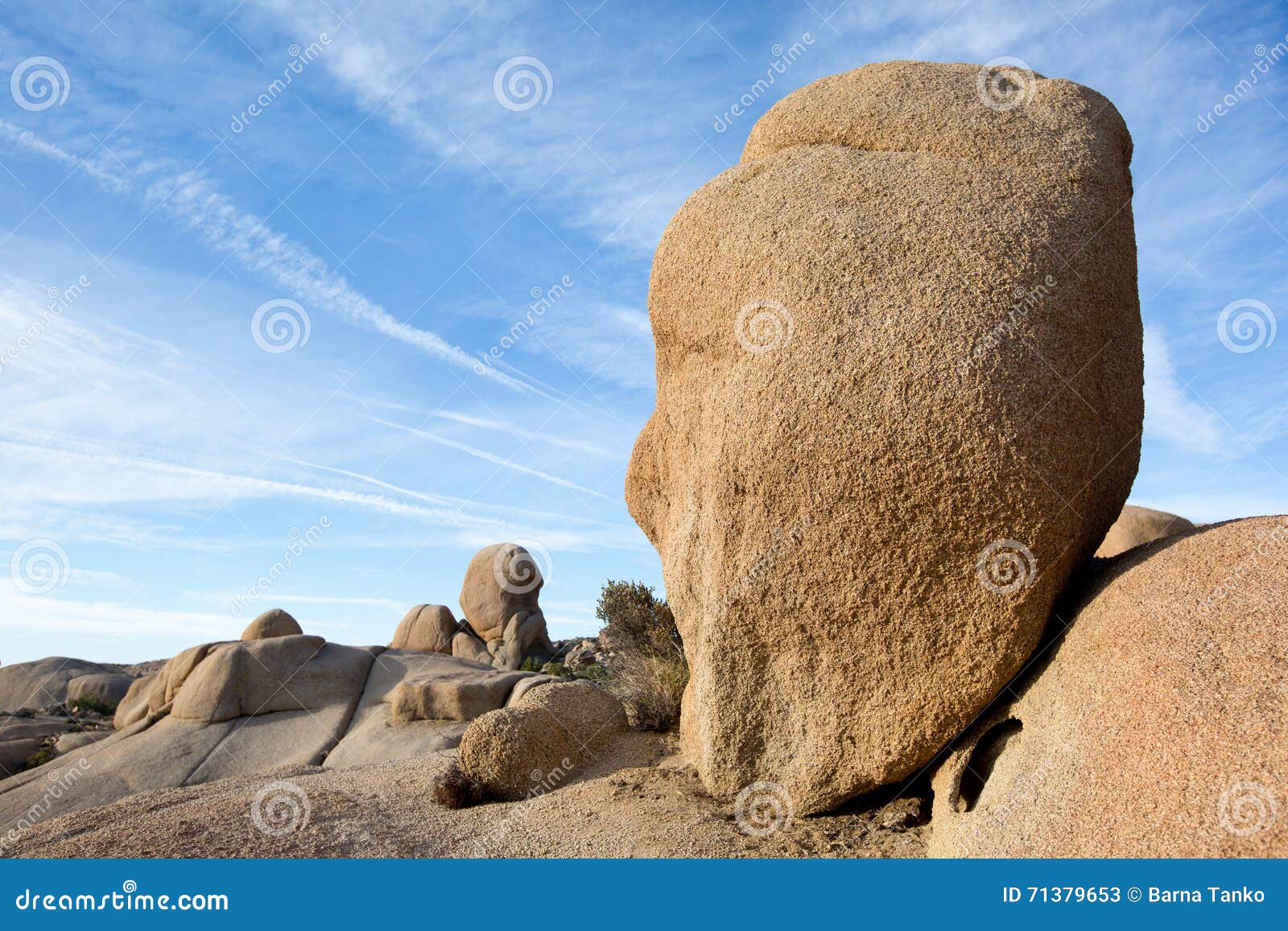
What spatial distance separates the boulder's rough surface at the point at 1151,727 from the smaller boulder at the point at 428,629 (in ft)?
55.8

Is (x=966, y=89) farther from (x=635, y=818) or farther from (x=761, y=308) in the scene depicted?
(x=635, y=818)

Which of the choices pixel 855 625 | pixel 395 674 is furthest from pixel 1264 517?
pixel 395 674

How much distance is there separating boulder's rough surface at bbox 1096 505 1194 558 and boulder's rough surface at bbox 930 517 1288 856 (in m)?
8.30

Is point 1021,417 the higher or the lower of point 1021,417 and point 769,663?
the higher

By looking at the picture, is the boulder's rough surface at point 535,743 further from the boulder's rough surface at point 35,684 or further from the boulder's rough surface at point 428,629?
the boulder's rough surface at point 35,684

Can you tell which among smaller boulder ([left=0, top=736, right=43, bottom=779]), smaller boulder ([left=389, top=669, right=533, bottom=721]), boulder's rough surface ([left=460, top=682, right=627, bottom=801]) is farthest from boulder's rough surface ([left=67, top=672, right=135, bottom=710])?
boulder's rough surface ([left=460, top=682, right=627, bottom=801])

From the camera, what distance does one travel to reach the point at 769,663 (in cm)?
582

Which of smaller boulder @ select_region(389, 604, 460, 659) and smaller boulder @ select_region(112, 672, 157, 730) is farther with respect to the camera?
smaller boulder @ select_region(389, 604, 460, 659)

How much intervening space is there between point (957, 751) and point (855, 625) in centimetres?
95

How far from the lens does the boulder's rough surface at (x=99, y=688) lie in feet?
72.9

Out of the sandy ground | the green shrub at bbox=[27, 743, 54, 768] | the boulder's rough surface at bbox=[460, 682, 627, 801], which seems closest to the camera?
the sandy ground

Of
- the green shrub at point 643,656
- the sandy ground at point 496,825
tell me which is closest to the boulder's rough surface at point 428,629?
the green shrub at point 643,656

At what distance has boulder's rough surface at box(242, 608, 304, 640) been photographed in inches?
649

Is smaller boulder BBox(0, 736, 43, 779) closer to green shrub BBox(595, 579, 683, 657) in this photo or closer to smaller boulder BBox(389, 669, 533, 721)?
smaller boulder BBox(389, 669, 533, 721)
